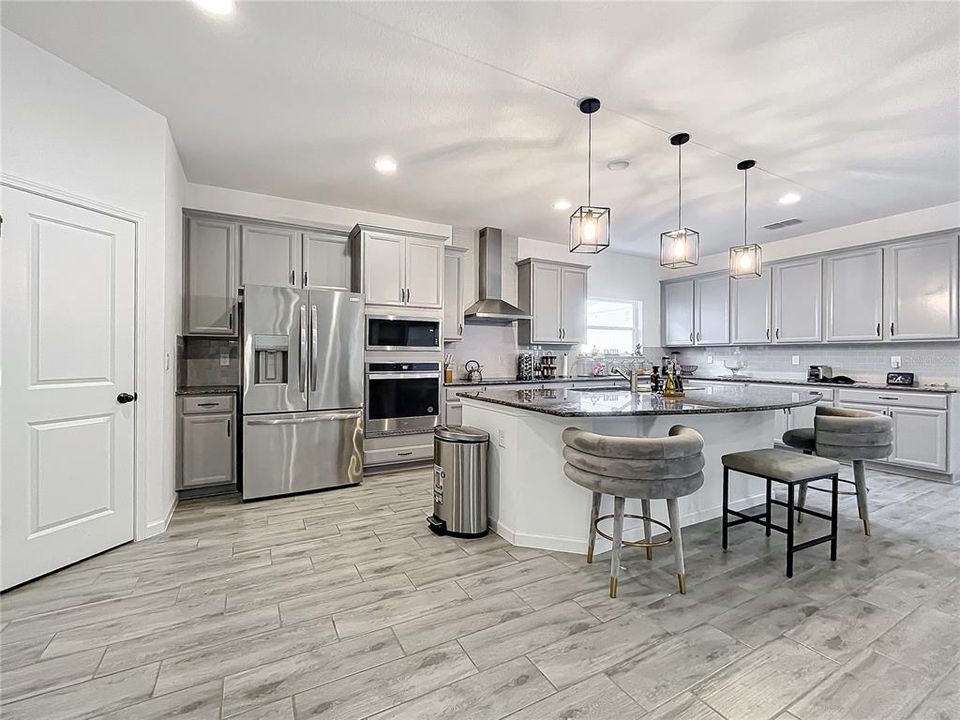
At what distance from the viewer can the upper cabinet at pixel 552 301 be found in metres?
5.93

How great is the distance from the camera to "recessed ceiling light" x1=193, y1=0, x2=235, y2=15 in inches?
81.0

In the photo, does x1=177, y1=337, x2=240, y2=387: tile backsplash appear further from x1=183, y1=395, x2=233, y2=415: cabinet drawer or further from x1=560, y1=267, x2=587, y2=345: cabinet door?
x1=560, y1=267, x2=587, y2=345: cabinet door

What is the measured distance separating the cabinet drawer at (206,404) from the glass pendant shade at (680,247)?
3.79m

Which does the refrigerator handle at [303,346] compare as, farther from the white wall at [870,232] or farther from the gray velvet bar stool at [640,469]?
the white wall at [870,232]

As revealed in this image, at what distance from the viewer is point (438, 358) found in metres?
4.81

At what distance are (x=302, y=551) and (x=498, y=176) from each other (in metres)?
3.34

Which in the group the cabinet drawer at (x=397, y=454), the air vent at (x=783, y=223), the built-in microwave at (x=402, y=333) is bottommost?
the cabinet drawer at (x=397, y=454)

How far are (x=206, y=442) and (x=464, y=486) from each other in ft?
7.96

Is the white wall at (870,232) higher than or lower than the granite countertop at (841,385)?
higher

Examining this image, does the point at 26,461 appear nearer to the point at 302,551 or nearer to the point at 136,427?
the point at 136,427

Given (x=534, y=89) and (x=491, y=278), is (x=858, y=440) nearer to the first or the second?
(x=534, y=89)

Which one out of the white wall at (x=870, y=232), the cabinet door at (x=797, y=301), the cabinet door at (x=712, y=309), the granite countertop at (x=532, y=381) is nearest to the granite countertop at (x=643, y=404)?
the granite countertop at (x=532, y=381)

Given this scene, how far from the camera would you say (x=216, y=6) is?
2.09 m

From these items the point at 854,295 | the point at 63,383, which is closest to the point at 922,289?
the point at 854,295
